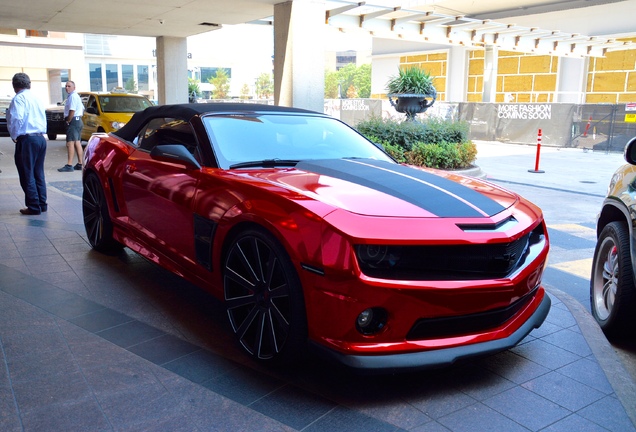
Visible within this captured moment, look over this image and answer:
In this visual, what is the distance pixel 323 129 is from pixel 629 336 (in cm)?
282

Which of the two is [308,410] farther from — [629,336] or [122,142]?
[122,142]

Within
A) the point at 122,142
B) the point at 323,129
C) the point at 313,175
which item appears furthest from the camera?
the point at 122,142

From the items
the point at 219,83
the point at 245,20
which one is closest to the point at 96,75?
the point at 219,83

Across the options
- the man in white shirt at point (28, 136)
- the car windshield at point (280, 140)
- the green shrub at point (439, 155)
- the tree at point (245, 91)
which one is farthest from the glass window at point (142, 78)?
the car windshield at point (280, 140)

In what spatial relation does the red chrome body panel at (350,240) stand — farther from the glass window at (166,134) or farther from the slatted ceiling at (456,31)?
the slatted ceiling at (456,31)

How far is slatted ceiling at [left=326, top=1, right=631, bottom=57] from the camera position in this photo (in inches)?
664

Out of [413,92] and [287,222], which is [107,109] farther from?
[287,222]

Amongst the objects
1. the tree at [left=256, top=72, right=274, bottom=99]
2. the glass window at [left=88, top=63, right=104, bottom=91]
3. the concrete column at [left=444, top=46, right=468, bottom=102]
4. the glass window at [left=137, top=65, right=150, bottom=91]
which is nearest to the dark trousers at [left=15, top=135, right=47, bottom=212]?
the concrete column at [left=444, top=46, right=468, bottom=102]

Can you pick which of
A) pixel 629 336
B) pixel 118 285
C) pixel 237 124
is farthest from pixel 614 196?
pixel 118 285

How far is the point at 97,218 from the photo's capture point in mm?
5789

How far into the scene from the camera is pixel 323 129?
4.79 metres

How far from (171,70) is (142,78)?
2397 inches

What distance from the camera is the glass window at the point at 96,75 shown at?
74188 mm

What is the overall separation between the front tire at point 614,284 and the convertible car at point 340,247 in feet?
2.65
